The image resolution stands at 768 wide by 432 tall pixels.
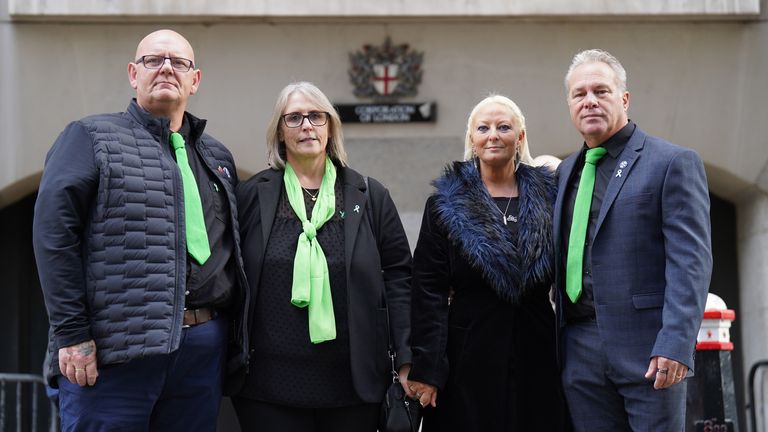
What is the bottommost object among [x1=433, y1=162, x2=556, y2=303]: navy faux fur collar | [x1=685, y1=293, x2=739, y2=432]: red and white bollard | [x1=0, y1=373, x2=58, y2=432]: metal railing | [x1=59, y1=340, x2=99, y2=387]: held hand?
[x1=0, y1=373, x2=58, y2=432]: metal railing

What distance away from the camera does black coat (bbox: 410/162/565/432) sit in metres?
4.68

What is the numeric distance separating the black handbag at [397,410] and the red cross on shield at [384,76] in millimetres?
3606

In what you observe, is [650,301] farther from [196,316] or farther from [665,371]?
[196,316]

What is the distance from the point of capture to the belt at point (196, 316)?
4.33 meters

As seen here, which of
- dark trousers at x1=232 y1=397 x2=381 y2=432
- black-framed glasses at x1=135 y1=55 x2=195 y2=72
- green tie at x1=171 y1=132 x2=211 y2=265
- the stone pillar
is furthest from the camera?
the stone pillar

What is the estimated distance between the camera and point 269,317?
182 inches

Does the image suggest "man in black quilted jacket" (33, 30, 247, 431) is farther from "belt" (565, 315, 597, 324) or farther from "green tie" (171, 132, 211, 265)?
"belt" (565, 315, 597, 324)

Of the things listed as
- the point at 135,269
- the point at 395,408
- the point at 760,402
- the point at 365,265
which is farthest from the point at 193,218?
the point at 760,402

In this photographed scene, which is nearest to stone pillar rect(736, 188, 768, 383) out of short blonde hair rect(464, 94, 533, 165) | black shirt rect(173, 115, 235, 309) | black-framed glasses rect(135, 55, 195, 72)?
short blonde hair rect(464, 94, 533, 165)

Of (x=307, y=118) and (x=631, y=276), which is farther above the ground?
(x=307, y=118)

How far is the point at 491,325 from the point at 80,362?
5.80ft

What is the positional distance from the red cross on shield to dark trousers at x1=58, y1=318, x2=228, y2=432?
3.84 metres

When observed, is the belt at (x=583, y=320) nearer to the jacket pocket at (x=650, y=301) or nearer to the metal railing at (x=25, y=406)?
the jacket pocket at (x=650, y=301)

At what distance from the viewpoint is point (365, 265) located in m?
4.71
